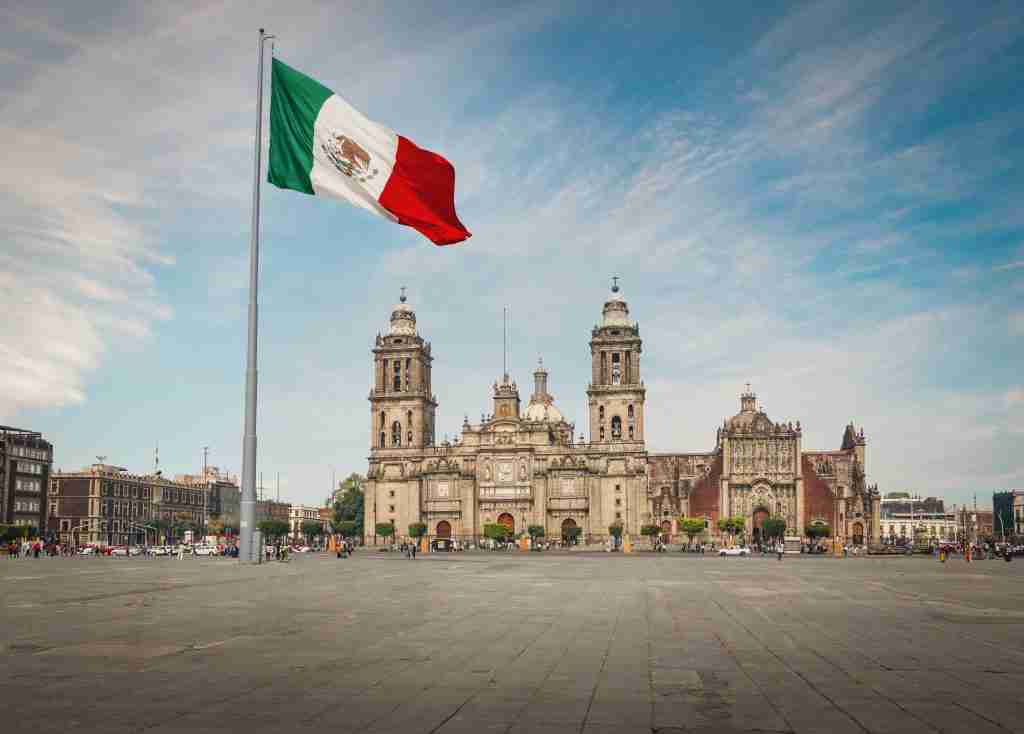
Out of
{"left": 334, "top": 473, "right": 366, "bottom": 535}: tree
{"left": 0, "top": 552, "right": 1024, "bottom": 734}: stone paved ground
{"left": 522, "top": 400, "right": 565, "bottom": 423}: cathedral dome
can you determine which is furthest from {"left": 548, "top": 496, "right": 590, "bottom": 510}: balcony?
{"left": 0, "top": 552, "right": 1024, "bottom": 734}: stone paved ground

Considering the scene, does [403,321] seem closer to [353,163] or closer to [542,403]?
[542,403]

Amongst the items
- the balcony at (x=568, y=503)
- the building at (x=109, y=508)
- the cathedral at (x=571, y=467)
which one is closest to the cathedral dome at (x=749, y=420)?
the cathedral at (x=571, y=467)

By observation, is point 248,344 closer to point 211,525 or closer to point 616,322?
point 616,322

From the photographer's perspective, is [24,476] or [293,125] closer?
[293,125]

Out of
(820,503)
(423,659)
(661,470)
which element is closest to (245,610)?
(423,659)

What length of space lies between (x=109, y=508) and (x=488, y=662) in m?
145

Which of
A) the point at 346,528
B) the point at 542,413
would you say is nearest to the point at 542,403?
the point at 542,413

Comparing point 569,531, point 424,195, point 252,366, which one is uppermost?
point 424,195

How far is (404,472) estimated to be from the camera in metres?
123

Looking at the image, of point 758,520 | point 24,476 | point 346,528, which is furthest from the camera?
point 346,528

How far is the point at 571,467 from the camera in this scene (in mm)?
118000

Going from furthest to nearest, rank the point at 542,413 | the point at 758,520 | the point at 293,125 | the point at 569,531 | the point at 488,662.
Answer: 1. the point at 542,413
2. the point at 758,520
3. the point at 569,531
4. the point at 293,125
5. the point at 488,662

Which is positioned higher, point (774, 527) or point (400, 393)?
point (400, 393)

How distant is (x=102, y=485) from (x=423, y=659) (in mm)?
142933
